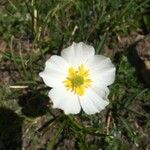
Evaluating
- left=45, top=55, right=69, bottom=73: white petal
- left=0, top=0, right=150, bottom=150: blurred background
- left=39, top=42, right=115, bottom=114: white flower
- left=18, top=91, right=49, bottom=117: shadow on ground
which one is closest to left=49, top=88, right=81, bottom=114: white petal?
left=39, top=42, right=115, bottom=114: white flower

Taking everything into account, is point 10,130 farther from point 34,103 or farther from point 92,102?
point 92,102

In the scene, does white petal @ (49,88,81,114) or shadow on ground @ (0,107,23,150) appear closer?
white petal @ (49,88,81,114)

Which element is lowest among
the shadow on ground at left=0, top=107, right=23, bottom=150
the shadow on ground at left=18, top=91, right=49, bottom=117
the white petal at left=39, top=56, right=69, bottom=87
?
the shadow on ground at left=0, top=107, right=23, bottom=150

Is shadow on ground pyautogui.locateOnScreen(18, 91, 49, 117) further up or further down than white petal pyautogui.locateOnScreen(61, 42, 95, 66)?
further down

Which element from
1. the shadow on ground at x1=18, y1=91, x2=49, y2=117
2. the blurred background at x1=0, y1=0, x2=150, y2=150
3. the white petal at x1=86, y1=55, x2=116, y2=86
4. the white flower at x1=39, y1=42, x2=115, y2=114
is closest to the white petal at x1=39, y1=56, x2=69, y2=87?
the white flower at x1=39, y1=42, x2=115, y2=114

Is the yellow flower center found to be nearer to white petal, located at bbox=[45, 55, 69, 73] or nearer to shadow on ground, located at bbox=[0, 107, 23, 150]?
white petal, located at bbox=[45, 55, 69, 73]
